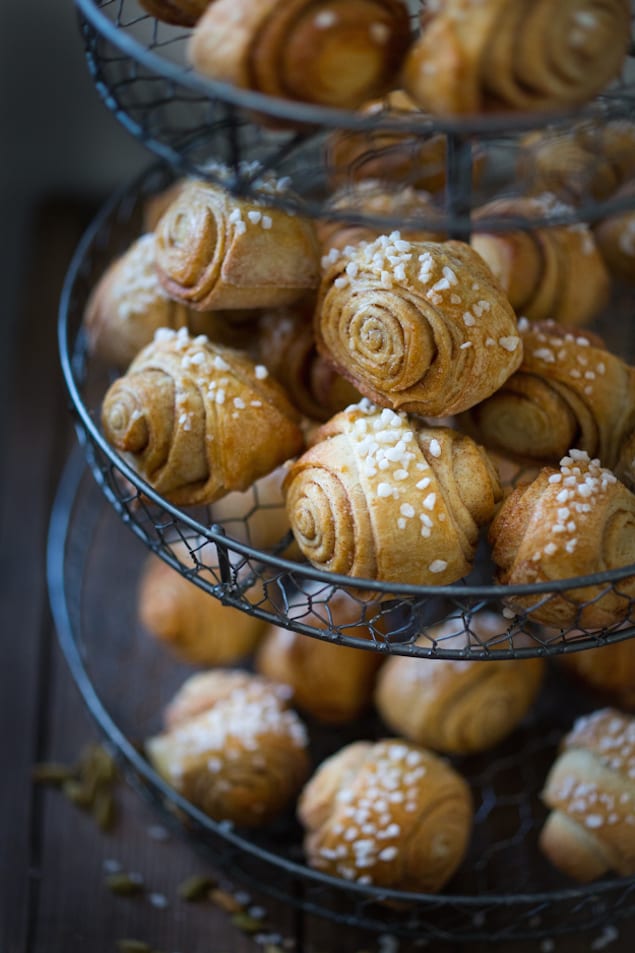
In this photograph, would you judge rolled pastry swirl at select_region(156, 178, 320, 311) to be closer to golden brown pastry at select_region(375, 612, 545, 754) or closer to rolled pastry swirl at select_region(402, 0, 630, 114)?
rolled pastry swirl at select_region(402, 0, 630, 114)

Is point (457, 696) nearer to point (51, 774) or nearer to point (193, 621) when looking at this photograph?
point (193, 621)

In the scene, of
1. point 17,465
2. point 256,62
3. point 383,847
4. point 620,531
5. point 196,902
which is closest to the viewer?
point 256,62

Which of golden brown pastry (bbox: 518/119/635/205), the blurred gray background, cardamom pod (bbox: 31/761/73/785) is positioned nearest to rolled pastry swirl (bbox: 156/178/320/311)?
golden brown pastry (bbox: 518/119/635/205)

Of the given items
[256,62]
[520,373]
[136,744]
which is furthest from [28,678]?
[256,62]

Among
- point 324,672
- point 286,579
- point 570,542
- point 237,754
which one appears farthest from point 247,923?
point 570,542

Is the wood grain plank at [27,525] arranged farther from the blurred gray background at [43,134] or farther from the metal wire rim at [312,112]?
the metal wire rim at [312,112]

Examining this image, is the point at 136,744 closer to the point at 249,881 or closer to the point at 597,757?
the point at 249,881
